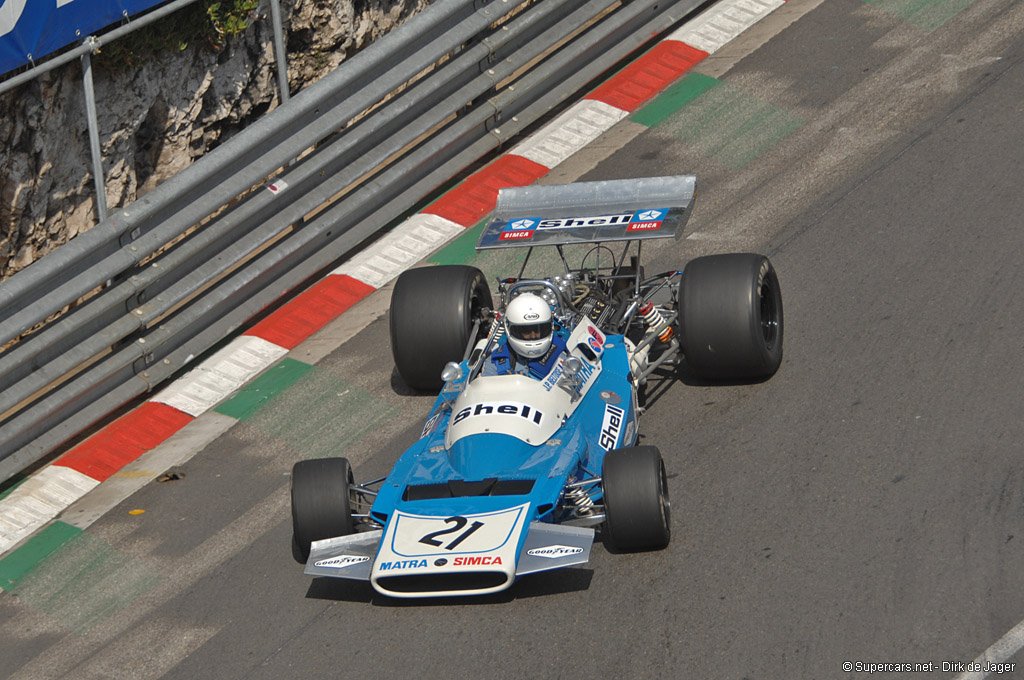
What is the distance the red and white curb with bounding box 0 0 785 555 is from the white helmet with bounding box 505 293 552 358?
3167 mm

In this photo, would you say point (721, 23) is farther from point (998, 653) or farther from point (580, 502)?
point (998, 653)

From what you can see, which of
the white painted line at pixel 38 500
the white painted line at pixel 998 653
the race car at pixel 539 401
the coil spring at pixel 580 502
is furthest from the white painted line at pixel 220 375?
the white painted line at pixel 998 653

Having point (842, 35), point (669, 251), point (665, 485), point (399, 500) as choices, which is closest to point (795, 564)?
point (665, 485)

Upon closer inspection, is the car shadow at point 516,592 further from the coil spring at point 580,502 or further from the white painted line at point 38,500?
the white painted line at point 38,500

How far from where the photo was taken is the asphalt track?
7.67 metres

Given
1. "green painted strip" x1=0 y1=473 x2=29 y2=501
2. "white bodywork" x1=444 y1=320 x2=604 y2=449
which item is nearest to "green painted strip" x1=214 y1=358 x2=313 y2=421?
"green painted strip" x1=0 y1=473 x2=29 y2=501

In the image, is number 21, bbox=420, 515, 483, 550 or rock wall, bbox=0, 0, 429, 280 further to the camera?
rock wall, bbox=0, 0, 429, 280

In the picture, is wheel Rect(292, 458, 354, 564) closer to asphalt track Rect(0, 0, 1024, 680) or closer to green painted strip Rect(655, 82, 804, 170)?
asphalt track Rect(0, 0, 1024, 680)

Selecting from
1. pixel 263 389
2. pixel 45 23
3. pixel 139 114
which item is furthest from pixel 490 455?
pixel 139 114

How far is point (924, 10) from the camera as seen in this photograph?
14445mm

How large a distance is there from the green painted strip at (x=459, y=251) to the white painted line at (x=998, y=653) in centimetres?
633

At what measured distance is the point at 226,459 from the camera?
34.2 ft

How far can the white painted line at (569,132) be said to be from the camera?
13.5 m

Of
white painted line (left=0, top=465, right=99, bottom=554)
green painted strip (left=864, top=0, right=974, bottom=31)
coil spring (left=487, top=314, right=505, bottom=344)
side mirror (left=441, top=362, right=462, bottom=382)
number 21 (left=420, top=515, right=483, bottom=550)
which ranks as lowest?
white painted line (left=0, top=465, right=99, bottom=554)
